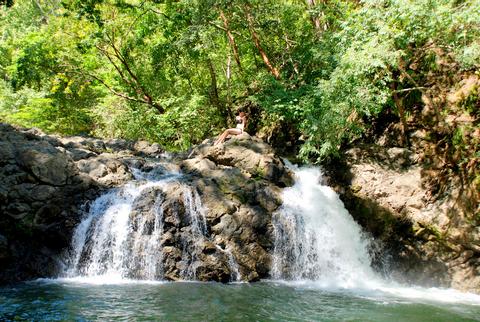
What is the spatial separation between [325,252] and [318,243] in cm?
31

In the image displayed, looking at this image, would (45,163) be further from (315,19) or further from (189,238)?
(315,19)

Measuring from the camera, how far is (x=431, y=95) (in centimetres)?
1239

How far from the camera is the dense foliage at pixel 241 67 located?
36.0 feet

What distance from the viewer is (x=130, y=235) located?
9.77 metres

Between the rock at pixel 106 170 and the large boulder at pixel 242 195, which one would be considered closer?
the large boulder at pixel 242 195

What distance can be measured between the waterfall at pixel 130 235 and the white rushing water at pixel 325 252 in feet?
7.56

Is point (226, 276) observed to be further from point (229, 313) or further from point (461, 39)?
point (461, 39)

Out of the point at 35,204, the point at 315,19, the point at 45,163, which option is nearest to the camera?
the point at 35,204

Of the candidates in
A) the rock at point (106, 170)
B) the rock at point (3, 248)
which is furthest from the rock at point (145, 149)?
the rock at point (3, 248)

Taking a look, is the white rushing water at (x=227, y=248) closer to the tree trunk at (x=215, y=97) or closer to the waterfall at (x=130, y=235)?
the waterfall at (x=130, y=235)

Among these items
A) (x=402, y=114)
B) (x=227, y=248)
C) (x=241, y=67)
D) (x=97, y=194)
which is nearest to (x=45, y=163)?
(x=97, y=194)

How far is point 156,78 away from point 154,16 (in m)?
2.94

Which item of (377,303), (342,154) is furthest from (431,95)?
(377,303)

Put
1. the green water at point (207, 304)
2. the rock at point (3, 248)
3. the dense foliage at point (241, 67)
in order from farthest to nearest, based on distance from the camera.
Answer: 1. the dense foliage at point (241, 67)
2. the rock at point (3, 248)
3. the green water at point (207, 304)
